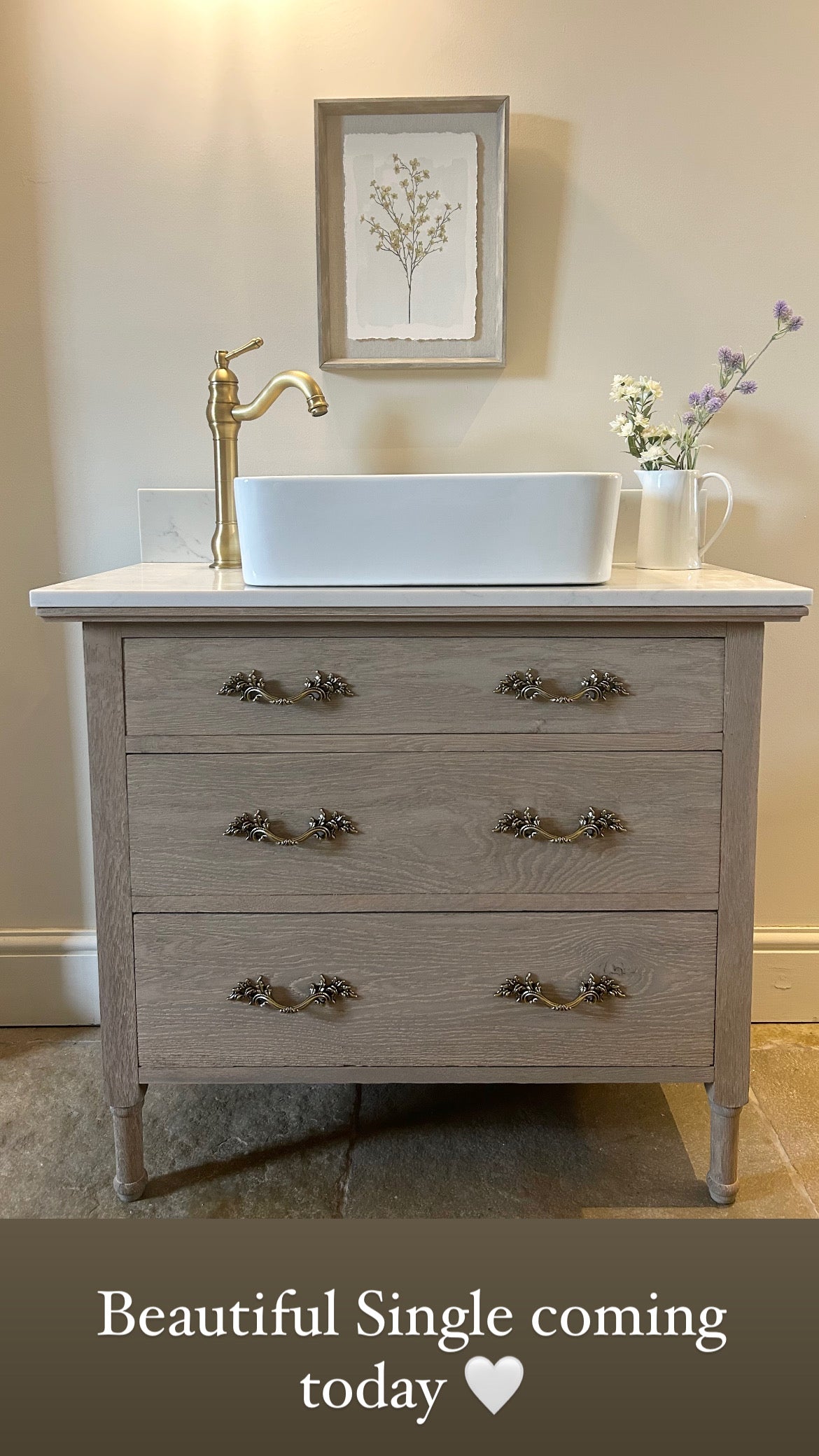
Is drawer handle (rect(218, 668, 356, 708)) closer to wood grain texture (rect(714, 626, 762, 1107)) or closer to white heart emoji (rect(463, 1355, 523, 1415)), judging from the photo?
wood grain texture (rect(714, 626, 762, 1107))

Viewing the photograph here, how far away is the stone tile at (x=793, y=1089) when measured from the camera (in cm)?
152

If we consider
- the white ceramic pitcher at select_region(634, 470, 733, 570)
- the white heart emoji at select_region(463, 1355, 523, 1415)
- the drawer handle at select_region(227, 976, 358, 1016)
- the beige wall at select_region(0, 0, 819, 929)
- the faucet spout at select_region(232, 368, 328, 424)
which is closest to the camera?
the white heart emoji at select_region(463, 1355, 523, 1415)

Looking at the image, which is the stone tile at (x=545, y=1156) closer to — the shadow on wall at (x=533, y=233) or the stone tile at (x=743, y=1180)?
the stone tile at (x=743, y=1180)

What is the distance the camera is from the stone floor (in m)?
1.42

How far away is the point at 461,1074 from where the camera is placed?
53.9 inches

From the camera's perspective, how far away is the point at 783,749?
1.87 metres

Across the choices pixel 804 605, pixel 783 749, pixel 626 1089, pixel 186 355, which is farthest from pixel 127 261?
pixel 626 1089

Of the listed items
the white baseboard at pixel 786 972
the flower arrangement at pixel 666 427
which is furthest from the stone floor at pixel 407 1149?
the flower arrangement at pixel 666 427

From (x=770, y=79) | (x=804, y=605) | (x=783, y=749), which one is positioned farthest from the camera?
(x=783, y=749)

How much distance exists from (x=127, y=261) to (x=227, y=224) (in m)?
0.18

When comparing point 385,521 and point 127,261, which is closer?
point 385,521

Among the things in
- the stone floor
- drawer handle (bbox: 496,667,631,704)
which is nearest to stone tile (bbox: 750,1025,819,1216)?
the stone floor

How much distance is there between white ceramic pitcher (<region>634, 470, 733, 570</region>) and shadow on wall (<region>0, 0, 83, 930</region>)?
0.99m

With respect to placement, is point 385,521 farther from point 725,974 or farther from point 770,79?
point 770,79
